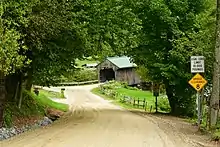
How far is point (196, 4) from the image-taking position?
1404 inches

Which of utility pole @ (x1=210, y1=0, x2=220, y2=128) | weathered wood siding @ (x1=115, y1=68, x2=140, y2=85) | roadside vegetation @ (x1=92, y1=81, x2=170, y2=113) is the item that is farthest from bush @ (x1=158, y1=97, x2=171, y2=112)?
weathered wood siding @ (x1=115, y1=68, x2=140, y2=85)

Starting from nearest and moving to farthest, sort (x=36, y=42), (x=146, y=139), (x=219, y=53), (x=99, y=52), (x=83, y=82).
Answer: (x=146, y=139) < (x=219, y=53) < (x=36, y=42) < (x=99, y=52) < (x=83, y=82)

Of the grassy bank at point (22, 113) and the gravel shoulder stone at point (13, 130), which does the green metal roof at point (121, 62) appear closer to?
the grassy bank at point (22, 113)

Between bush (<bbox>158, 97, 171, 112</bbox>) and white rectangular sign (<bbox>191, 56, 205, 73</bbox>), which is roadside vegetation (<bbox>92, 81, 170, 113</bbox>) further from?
white rectangular sign (<bbox>191, 56, 205, 73</bbox>)

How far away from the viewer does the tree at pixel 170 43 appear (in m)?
34.0

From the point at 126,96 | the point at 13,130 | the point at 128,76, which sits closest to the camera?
the point at 13,130

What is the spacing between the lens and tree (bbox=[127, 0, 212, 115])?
111ft

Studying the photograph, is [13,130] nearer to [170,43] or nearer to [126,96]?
[170,43]

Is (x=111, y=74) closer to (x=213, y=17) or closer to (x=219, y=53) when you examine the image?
(x=213, y=17)

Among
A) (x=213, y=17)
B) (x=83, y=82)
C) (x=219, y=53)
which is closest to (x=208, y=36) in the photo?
(x=213, y=17)

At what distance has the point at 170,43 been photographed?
118ft

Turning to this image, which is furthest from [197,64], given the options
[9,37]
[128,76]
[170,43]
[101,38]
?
[128,76]

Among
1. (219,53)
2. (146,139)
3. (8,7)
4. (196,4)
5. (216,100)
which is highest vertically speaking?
(196,4)

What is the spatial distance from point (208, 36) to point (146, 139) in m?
9.32
